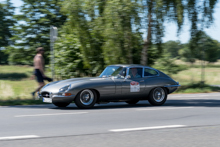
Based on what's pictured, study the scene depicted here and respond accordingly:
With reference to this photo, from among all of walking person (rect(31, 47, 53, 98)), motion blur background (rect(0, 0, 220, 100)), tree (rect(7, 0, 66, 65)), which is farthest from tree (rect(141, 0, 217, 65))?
tree (rect(7, 0, 66, 65))

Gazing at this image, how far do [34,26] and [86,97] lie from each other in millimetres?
25228

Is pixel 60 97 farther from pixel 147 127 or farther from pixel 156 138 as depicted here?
pixel 156 138

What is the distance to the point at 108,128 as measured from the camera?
7.32 metres

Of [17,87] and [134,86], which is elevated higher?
[134,86]

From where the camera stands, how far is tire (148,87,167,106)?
38.1 ft

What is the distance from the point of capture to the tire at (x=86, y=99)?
1028 cm

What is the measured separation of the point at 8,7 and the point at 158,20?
33643 millimetres

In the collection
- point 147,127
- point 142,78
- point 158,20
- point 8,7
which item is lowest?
point 147,127

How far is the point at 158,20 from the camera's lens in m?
15.8

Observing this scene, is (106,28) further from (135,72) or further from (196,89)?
(196,89)

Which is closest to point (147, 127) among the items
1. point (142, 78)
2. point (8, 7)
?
point (142, 78)

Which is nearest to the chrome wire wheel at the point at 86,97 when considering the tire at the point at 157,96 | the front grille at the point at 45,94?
the front grille at the point at 45,94

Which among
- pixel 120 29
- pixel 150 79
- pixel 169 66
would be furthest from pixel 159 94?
pixel 169 66

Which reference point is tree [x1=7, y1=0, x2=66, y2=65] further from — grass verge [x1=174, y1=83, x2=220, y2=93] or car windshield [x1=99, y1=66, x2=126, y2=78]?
car windshield [x1=99, y1=66, x2=126, y2=78]
